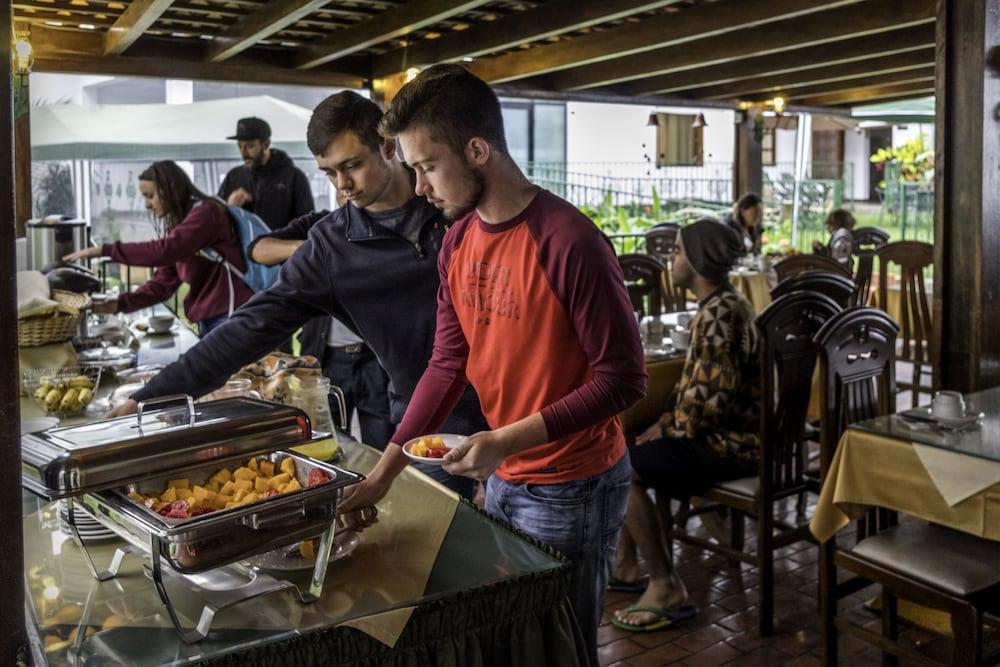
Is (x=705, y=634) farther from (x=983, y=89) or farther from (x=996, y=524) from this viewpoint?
(x=983, y=89)

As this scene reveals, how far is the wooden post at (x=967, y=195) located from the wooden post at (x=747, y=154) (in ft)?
24.6

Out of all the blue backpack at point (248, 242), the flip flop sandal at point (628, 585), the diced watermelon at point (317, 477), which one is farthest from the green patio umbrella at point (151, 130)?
the diced watermelon at point (317, 477)

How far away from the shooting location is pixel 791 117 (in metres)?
11.4

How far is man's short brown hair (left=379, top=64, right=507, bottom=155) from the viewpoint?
5.76ft

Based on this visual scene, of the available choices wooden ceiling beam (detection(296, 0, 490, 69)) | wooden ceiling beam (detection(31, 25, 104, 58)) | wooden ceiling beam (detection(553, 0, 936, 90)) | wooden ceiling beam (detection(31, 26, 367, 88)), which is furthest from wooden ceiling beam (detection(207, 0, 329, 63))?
wooden ceiling beam (detection(553, 0, 936, 90))

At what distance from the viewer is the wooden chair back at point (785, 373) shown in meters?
3.05

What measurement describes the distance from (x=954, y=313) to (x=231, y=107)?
6866 millimetres

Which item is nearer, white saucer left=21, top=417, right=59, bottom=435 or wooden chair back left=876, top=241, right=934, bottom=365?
white saucer left=21, top=417, right=59, bottom=435

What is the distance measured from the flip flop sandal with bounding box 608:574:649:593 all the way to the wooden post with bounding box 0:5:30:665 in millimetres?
2641

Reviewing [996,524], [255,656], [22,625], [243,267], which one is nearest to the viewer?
[22,625]

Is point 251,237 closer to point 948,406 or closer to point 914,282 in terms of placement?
point 948,406

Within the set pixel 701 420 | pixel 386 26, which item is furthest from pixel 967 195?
pixel 386 26

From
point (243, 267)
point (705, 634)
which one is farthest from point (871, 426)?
point (243, 267)

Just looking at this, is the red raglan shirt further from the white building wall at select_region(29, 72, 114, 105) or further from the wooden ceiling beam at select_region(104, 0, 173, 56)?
the white building wall at select_region(29, 72, 114, 105)
